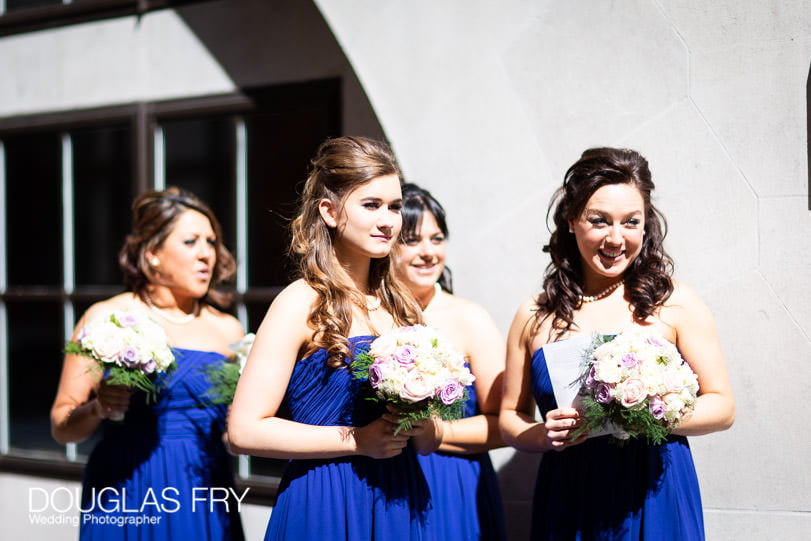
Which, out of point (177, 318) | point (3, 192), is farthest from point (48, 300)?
point (177, 318)

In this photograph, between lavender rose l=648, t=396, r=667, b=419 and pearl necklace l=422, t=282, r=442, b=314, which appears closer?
lavender rose l=648, t=396, r=667, b=419

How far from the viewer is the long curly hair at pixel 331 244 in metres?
2.37

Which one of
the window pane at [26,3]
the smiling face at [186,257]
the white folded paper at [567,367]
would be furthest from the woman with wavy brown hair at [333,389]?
the window pane at [26,3]

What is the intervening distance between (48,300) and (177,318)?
231cm

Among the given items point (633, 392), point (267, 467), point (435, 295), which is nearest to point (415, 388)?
point (633, 392)

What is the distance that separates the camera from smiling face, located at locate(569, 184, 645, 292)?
257cm

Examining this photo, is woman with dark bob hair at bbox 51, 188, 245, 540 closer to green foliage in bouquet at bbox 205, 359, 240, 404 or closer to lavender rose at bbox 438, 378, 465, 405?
green foliage in bouquet at bbox 205, 359, 240, 404

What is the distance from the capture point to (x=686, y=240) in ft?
10.8

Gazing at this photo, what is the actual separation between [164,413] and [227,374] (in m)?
0.35

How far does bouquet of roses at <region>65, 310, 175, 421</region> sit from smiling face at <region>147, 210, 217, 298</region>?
0.35m

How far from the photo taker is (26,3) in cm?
564

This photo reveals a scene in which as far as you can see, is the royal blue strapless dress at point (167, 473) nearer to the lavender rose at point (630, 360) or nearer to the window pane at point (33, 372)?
the lavender rose at point (630, 360)

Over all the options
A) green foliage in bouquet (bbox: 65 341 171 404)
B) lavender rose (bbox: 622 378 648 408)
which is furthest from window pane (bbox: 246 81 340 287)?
lavender rose (bbox: 622 378 648 408)

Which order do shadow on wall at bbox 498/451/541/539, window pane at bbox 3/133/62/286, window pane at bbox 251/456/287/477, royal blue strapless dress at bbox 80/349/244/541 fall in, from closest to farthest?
royal blue strapless dress at bbox 80/349/244/541 < shadow on wall at bbox 498/451/541/539 < window pane at bbox 251/456/287/477 < window pane at bbox 3/133/62/286
